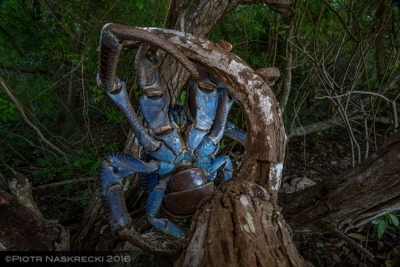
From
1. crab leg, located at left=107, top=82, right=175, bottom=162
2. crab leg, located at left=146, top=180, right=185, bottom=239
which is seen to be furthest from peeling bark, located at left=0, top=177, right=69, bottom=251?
crab leg, located at left=107, top=82, right=175, bottom=162

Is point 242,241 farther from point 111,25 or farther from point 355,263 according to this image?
point 355,263

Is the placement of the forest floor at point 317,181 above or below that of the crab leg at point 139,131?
below

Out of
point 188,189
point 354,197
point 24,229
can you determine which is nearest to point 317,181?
point 354,197

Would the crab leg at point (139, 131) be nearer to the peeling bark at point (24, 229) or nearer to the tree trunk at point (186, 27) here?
the tree trunk at point (186, 27)

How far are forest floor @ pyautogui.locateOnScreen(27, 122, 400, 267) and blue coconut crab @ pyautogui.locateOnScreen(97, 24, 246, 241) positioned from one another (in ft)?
3.45

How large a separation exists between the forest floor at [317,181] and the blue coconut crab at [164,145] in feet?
3.45

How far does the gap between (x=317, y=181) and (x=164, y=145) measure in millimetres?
2899

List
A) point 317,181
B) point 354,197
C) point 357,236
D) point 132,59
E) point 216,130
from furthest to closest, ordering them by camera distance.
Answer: point 132,59, point 317,181, point 357,236, point 216,130, point 354,197

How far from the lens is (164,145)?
1.72 metres

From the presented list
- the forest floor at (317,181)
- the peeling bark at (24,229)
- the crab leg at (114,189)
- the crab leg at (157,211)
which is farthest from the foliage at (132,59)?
the crab leg at (157,211)

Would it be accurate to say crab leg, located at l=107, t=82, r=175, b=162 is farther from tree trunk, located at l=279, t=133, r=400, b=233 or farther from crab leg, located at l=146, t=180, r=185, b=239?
tree trunk, located at l=279, t=133, r=400, b=233

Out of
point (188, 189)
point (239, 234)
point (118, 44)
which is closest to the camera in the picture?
point (239, 234)

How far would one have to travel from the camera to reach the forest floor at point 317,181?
247cm

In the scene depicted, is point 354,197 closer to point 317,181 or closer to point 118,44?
point 118,44
